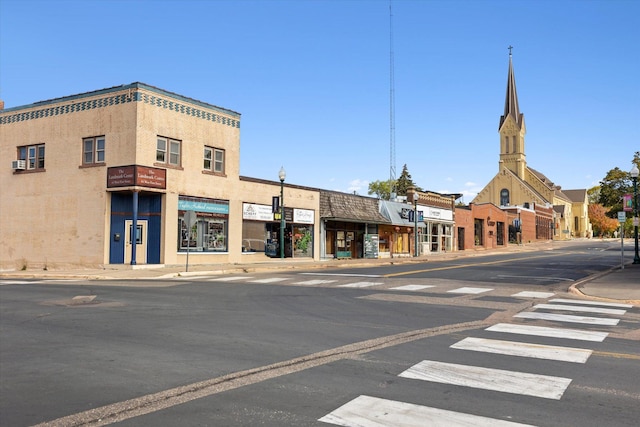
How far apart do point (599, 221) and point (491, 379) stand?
145608 millimetres

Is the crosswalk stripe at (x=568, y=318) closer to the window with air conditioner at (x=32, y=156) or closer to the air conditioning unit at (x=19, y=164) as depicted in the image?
the window with air conditioner at (x=32, y=156)

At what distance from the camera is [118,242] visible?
87.9 feet

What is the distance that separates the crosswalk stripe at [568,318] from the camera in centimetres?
1003

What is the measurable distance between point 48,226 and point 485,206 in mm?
49852

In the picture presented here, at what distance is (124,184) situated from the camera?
26.1 metres

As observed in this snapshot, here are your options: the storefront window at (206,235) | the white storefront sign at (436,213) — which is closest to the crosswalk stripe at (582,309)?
the storefront window at (206,235)

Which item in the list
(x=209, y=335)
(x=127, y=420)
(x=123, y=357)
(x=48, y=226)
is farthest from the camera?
(x=48, y=226)

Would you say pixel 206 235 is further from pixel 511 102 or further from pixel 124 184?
pixel 511 102

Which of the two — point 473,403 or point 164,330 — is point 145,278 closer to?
point 164,330

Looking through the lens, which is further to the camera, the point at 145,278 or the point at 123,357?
the point at 145,278

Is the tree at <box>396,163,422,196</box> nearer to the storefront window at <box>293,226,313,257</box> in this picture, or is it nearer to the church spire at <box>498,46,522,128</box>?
the church spire at <box>498,46,522,128</box>

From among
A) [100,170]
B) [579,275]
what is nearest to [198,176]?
[100,170]

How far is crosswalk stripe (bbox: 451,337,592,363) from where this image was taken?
23.0 ft

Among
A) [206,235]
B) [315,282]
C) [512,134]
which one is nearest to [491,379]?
[315,282]
